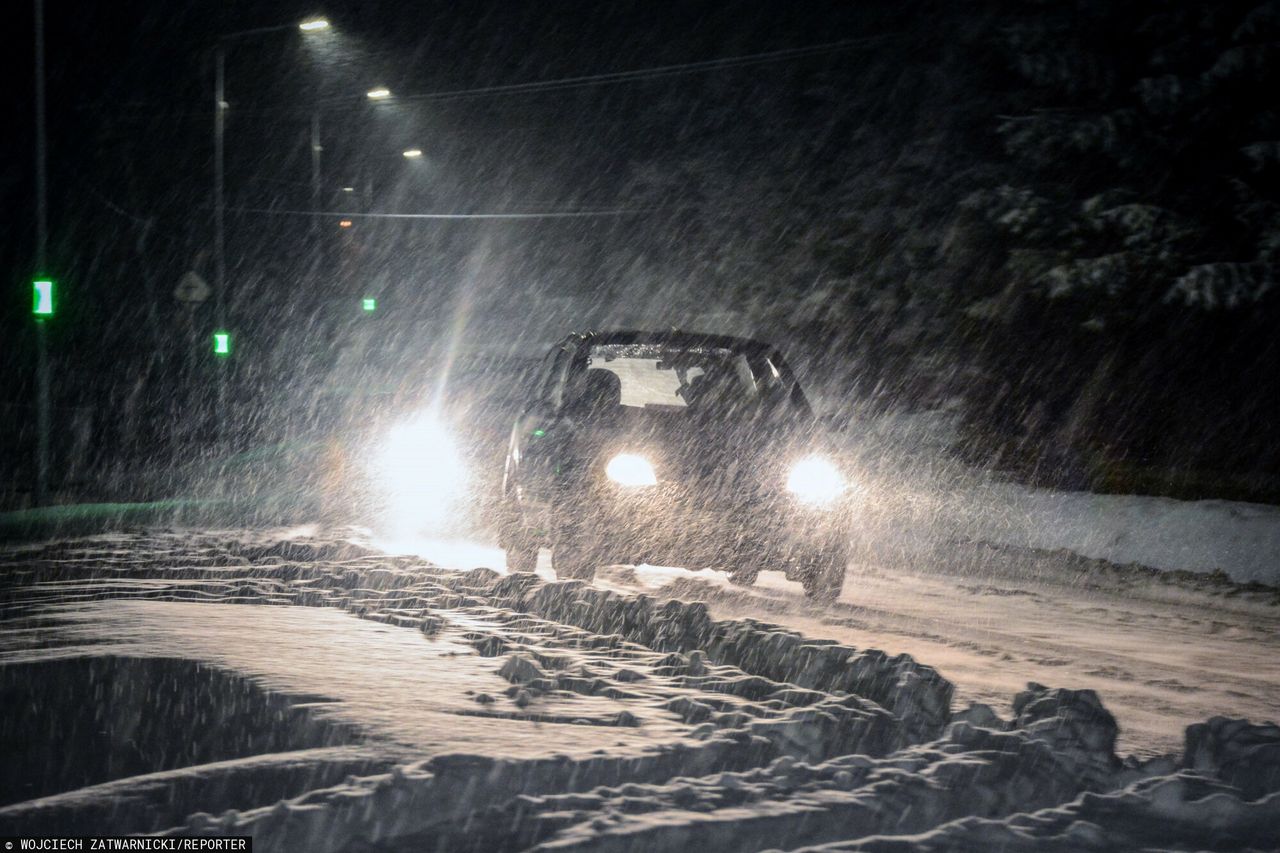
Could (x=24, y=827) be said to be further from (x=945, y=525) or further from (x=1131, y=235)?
(x=1131, y=235)

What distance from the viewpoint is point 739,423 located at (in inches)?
383

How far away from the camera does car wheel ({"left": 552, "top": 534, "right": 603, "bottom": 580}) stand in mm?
9680

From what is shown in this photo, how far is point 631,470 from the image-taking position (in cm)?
945

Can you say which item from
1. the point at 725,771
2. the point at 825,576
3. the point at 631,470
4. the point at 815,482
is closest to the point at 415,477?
the point at 631,470

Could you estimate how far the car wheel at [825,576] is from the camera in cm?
971

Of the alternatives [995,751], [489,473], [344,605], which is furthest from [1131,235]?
[995,751]

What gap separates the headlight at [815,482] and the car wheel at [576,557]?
4.06 feet

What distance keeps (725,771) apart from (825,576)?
15.3 ft

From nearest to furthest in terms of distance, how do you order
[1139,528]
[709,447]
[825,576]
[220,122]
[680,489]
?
[680,489] → [709,447] → [825,576] → [1139,528] → [220,122]

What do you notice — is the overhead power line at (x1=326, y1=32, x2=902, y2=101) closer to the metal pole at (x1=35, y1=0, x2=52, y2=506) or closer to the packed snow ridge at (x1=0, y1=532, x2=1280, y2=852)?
the metal pole at (x1=35, y1=0, x2=52, y2=506)

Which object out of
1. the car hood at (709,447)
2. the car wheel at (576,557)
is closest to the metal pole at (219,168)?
the car wheel at (576,557)

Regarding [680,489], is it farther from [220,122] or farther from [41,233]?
[220,122]

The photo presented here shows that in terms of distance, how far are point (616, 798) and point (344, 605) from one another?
448 centimetres

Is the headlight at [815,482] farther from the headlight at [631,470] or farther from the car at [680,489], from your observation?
the headlight at [631,470]
